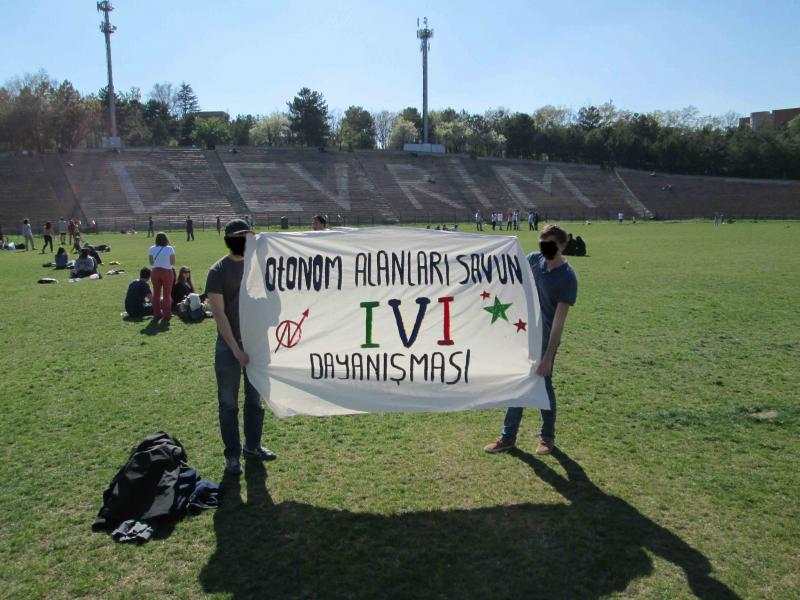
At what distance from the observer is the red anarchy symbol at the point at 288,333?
191 inches

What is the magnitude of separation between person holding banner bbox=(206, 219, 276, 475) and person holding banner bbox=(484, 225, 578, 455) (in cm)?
220

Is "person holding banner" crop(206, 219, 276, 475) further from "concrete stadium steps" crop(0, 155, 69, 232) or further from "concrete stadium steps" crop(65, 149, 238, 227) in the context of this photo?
"concrete stadium steps" crop(65, 149, 238, 227)

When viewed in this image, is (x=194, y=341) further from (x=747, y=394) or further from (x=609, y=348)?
(x=747, y=394)

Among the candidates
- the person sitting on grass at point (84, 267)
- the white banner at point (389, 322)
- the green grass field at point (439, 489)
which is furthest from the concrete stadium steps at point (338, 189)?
the white banner at point (389, 322)

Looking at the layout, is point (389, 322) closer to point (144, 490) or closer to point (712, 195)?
point (144, 490)

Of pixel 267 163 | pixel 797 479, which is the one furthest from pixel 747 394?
pixel 267 163

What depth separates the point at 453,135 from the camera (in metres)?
99.9

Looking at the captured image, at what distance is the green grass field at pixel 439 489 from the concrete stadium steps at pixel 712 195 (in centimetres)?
5995

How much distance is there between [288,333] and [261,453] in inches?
48.5

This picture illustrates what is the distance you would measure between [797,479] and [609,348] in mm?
4187

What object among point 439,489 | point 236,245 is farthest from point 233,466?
point 236,245

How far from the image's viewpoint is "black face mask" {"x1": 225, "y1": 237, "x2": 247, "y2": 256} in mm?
4828

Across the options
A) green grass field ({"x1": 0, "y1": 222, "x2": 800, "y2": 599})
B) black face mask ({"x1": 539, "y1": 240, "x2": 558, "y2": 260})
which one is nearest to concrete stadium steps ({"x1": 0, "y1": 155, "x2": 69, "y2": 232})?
green grass field ({"x1": 0, "y1": 222, "x2": 800, "y2": 599})

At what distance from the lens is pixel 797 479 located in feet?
15.9
